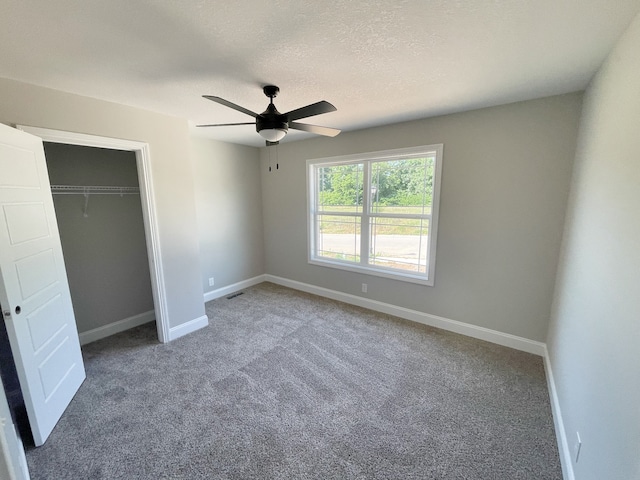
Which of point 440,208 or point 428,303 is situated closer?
point 440,208

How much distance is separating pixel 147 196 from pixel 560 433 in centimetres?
379

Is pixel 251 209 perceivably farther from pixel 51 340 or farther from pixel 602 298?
pixel 602 298

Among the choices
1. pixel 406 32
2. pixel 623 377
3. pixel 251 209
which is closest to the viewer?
pixel 623 377

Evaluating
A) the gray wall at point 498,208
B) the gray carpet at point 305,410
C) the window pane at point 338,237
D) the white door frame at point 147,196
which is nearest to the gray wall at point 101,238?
the gray carpet at point 305,410

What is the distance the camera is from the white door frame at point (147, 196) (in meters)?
2.17

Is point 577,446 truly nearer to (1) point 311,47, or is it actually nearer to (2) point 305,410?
(2) point 305,410

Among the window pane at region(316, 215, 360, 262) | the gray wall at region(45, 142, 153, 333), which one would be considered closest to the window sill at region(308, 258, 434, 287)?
the window pane at region(316, 215, 360, 262)

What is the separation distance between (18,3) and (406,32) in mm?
1802

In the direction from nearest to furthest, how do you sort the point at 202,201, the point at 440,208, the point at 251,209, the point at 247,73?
the point at 247,73 → the point at 440,208 → the point at 202,201 → the point at 251,209

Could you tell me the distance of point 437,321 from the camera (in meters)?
3.12

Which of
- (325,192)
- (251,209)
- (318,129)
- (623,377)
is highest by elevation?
(318,129)

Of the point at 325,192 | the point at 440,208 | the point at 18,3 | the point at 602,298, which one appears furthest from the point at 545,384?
the point at 18,3

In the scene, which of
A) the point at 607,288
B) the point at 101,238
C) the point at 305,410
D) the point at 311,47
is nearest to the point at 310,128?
the point at 311,47

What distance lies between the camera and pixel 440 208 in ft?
9.70
